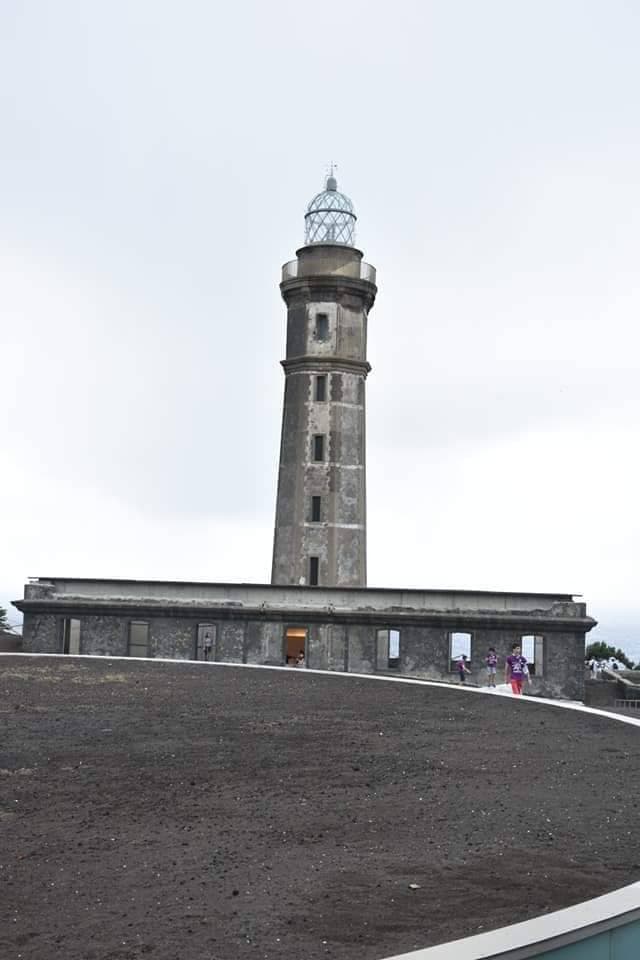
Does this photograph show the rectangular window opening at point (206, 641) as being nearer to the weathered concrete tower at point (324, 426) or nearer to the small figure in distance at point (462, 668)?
the weathered concrete tower at point (324, 426)

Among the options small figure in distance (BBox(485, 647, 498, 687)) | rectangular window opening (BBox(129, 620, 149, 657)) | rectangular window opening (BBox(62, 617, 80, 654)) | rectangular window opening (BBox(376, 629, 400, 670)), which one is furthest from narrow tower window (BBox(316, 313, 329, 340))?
small figure in distance (BBox(485, 647, 498, 687))

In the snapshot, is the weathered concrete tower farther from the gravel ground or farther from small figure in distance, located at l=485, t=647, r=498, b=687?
the gravel ground

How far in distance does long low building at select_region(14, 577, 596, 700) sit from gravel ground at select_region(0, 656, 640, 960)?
506 inches

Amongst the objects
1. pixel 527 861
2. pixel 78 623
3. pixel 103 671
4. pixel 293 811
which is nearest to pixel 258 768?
pixel 293 811

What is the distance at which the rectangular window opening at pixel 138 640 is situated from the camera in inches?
1436

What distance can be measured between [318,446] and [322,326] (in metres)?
4.72

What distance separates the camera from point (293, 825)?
11.3 m

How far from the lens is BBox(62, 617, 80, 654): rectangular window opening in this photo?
35.5 m

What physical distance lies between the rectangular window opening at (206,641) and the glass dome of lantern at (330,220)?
58.1ft

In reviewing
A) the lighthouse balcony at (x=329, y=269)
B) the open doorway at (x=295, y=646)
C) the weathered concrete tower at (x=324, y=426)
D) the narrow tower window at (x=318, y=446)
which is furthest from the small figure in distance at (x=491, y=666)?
the lighthouse balcony at (x=329, y=269)

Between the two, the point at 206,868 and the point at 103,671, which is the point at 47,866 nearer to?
the point at 206,868

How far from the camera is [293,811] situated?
11.9 metres

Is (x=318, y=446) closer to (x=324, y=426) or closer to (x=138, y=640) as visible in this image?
(x=324, y=426)

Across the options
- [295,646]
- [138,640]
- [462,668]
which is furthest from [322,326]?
[462,668]
